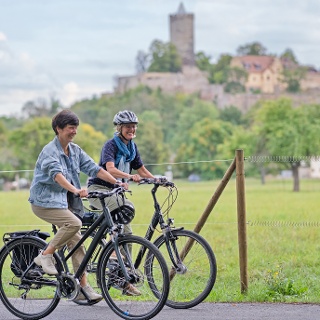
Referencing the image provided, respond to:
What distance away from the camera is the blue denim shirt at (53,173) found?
7.82m

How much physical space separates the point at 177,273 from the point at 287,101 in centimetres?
10741

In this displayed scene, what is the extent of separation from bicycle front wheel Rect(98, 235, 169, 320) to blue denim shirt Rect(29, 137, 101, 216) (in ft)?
2.03

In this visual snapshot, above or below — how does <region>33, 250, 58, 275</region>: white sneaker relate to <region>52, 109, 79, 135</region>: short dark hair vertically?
below

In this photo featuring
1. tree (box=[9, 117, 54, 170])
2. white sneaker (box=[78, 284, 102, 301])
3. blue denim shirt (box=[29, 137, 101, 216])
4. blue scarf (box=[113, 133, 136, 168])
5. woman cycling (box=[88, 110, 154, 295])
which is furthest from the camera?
tree (box=[9, 117, 54, 170])

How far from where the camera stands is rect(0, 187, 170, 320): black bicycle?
299 inches

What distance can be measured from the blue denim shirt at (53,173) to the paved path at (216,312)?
0.92 m

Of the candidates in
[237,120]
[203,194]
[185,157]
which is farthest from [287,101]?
[203,194]

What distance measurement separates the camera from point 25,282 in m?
8.06

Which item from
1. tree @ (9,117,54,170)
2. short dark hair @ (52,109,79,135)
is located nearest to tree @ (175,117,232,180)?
tree @ (9,117,54,170)

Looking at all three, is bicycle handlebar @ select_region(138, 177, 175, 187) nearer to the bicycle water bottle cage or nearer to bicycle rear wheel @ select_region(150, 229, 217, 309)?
bicycle rear wheel @ select_region(150, 229, 217, 309)

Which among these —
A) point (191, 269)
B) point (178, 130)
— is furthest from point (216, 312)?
point (178, 130)

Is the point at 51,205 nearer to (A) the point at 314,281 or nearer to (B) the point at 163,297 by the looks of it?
(B) the point at 163,297

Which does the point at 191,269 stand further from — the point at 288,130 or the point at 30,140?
the point at 30,140

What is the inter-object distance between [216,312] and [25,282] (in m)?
1.55
